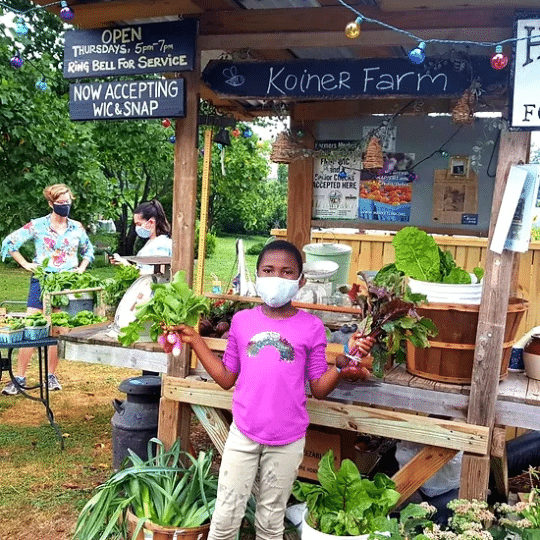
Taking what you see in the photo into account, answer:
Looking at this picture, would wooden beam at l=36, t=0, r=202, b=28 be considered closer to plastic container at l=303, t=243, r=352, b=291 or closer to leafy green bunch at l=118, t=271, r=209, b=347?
leafy green bunch at l=118, t=271, r=209, b=347

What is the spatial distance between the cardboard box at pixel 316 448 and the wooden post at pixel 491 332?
99 cm

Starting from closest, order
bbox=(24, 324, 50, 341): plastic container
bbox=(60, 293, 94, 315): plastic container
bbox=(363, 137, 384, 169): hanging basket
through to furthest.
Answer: bbox=(363, 137, 384, 169): hanging basket, bbox=(24, 324, 50, 341): plastic container, bbox=(60, 293, 94, 315): plastic container

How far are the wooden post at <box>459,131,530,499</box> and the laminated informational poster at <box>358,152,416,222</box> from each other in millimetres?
2037

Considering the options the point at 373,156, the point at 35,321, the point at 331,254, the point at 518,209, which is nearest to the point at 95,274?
the point at 35,321

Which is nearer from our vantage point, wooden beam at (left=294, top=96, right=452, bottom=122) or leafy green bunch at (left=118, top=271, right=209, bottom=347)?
leafy green bunch at (left=118, top=271, right=209, bottom=347)

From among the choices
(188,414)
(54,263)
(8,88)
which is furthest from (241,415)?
(8,88)

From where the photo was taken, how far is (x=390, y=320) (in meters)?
3.07

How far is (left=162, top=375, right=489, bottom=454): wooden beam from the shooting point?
3234 millimetres

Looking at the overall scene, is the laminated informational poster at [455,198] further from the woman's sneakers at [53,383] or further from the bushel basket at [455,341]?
the woman's sneakers at [53,383]

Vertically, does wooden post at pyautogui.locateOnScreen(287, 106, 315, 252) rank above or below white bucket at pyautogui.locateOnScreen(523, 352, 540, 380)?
above

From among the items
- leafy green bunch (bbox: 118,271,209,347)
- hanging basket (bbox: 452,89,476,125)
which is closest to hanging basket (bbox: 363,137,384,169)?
hanging basket (bbox: 452,89,476,125)

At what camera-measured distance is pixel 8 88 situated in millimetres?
7863

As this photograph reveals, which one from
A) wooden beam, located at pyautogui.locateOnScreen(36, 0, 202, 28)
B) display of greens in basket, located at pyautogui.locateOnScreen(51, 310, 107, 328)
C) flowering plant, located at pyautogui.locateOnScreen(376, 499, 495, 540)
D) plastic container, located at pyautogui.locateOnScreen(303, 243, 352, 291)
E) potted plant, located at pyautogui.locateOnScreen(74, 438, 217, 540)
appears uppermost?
wooden beam, located at pyautogui.locateOnScreen(36, 0, 202, 28)

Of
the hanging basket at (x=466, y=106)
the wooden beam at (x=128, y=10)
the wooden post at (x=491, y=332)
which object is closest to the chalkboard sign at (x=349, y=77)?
the hanging basket at (x=466, y=106)
